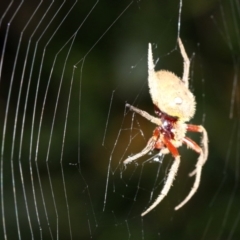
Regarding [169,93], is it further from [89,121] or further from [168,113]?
[89,121]

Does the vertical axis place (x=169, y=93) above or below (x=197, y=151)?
above

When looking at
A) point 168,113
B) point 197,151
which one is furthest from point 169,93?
point 197,151

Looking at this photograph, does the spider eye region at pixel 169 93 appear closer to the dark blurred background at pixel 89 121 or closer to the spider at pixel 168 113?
the spider at pixel 168 113

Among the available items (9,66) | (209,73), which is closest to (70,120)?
(9,66)

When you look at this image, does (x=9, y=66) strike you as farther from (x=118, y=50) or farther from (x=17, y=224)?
(x=17, y=224)

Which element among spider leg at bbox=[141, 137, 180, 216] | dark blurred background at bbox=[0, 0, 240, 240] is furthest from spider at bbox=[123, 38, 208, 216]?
dark blurred background at bbox=[0, 0, 240, 240]

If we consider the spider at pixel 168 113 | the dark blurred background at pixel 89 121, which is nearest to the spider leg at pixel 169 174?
the spider at pixel 168 113

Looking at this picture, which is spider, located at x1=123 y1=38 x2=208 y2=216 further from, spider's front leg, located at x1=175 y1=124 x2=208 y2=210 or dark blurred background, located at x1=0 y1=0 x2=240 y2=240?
dark blurred background, located at x1=0 y1=0 x2=240 y2=240
